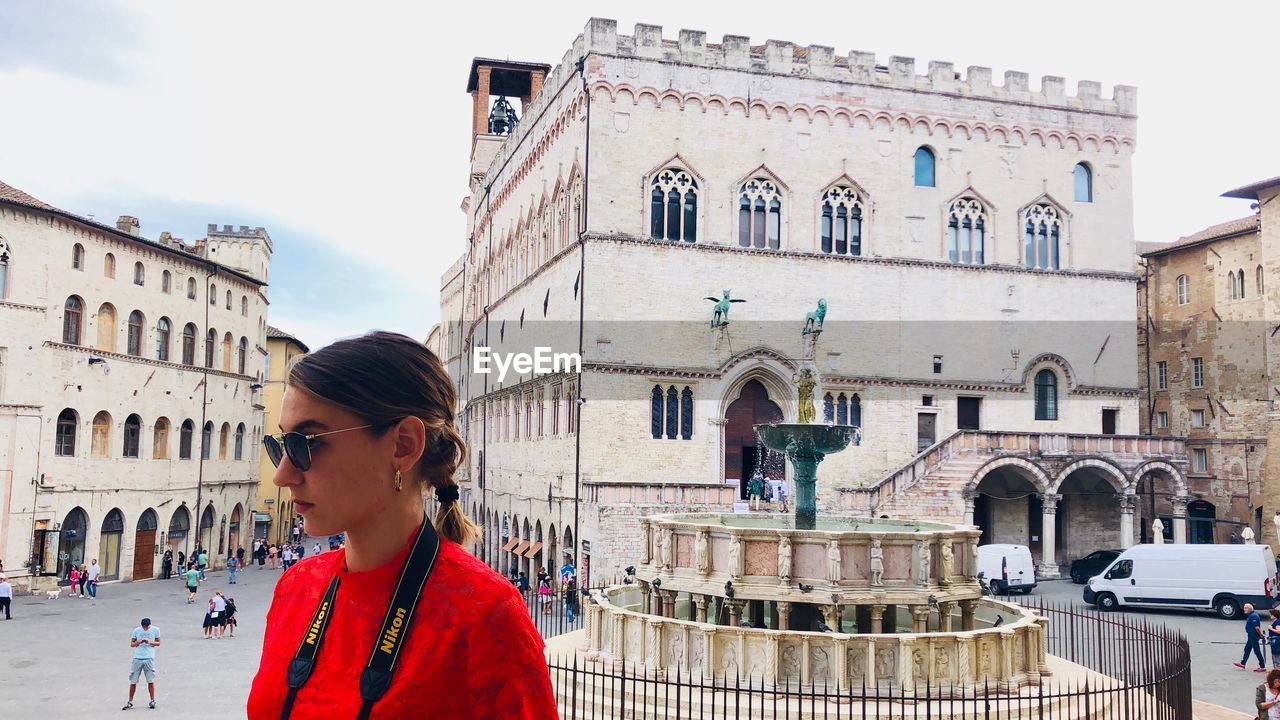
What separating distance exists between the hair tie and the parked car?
35504mm

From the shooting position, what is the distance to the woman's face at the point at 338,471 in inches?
101

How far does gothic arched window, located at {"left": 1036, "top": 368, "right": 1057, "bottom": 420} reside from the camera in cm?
3784

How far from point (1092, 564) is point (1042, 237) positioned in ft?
38.9

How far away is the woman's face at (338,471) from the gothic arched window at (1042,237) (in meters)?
38.3

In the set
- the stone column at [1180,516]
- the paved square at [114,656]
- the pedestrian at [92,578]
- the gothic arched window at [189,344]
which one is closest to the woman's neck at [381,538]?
the paved square at [114,656]

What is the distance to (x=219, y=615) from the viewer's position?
80.6ft

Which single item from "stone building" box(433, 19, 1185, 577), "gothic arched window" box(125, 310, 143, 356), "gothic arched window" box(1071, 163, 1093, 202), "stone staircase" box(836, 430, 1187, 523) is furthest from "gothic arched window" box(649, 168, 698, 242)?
"gothic arched window" box(125, 310, 143, 356)

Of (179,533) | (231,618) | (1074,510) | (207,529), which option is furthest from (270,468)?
(1074,510)

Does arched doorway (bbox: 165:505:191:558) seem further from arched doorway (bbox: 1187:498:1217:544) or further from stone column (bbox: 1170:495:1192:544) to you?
arched doorway (bbox: 1187:498:1217:544)

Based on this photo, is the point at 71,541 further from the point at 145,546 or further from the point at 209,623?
the point at 209,623

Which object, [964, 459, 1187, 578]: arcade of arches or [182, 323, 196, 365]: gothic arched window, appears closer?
[964, 459, 1187, 578]: arcade of arches

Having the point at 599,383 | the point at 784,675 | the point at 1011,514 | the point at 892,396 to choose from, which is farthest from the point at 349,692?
the point at 1011,514

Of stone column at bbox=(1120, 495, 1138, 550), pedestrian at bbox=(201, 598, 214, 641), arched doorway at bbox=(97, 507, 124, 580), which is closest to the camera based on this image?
pedestrian at bbox=(201, 598, 214, 641)

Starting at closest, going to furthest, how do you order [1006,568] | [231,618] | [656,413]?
[231,618], [1006,568], [656,413]
